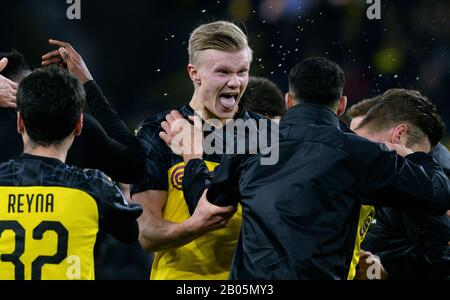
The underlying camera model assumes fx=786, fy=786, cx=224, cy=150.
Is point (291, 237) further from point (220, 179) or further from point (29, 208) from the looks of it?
point (29, 208)

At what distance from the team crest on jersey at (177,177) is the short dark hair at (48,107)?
80 centimetres

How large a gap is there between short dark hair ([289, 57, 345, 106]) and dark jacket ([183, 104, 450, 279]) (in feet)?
0.41

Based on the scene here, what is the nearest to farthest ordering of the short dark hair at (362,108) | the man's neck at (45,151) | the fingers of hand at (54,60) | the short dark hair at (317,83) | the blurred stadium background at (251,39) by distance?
the man's neck at (45,151), the short dark hair at (317,83), the fingers of hand at (54,60), the short dark hair at (362,108), the blurred stadium background at (251,39)

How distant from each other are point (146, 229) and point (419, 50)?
5.66 m

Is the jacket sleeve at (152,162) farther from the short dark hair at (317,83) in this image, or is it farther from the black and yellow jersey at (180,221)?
the short dark hair at (317,83)

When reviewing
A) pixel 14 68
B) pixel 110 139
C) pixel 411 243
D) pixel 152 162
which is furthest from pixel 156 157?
pixel 411 243

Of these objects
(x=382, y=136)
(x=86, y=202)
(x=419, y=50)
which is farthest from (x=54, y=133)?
(x=419, y=50)

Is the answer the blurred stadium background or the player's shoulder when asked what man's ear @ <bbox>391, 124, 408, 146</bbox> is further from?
the blurred stadium background

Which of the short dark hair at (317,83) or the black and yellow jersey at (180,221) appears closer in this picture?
the short dark hair at (317,83)

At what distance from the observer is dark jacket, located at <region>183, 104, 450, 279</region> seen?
2820mm

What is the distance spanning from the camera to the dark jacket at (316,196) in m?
2.82

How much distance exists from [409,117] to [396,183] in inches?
35.7

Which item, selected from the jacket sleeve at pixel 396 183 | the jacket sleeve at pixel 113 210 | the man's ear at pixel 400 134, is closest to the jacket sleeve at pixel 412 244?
the man's ear at pixel 400 134

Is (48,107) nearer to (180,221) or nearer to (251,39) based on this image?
(180,221)
